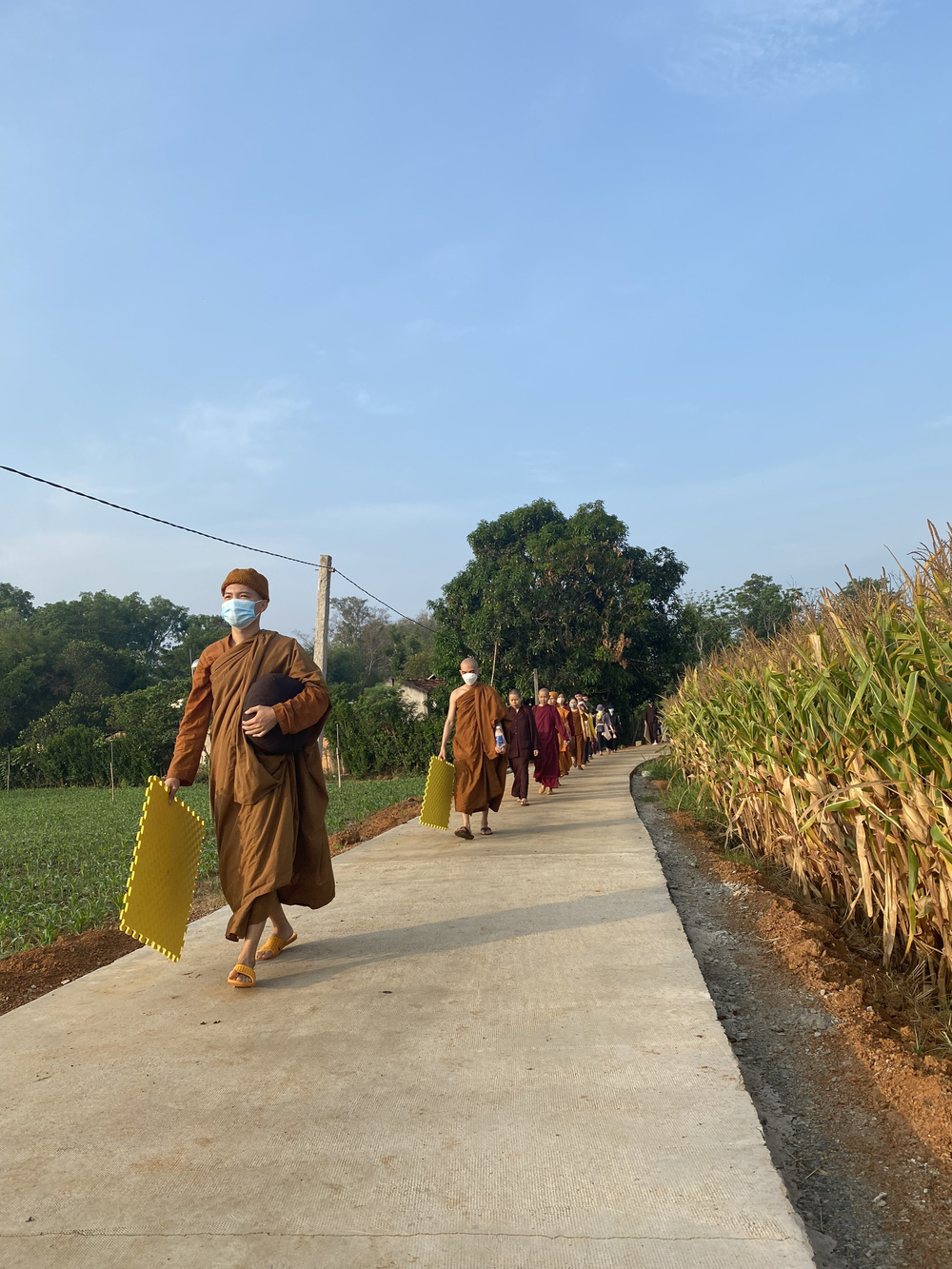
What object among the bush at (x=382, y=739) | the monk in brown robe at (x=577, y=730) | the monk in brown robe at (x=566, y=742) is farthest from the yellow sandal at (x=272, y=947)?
the bush at (x=382, y=739)

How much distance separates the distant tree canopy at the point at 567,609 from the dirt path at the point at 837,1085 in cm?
2568

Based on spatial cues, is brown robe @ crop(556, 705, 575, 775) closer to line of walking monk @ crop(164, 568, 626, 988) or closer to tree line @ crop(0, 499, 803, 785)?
tree line @ crop(0, 499, 803, 785)

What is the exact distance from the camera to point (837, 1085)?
10.5 feet

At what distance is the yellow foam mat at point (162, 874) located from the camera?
4.00 meters

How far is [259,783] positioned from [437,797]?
4.34 metres

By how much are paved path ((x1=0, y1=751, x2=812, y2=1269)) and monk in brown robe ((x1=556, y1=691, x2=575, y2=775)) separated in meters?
11.2

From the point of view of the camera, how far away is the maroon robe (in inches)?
557

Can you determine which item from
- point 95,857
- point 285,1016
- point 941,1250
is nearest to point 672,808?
point 95,857

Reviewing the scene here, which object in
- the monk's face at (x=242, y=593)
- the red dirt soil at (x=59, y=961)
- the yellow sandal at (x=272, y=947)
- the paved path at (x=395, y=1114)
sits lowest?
the red dirt soil at (x=59, y=961)

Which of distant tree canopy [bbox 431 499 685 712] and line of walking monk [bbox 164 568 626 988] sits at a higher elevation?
distant tree canopy [bbox 431 499 685 712]

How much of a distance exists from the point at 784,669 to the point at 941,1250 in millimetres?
4463

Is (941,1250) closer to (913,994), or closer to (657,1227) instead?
(657,1227)

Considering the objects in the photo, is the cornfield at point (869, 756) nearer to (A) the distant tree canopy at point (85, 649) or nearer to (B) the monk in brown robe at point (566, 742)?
(B) the monk in brown robe at point (566, 742)

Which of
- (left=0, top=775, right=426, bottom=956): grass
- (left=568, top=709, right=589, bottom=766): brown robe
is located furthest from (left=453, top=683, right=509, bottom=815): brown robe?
(left=568, top=709, right=589, bottom=766): brown robe
